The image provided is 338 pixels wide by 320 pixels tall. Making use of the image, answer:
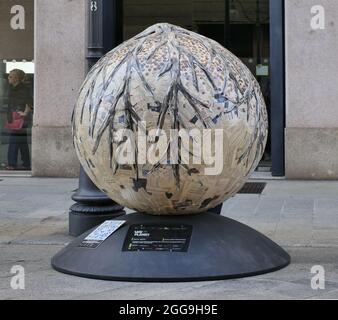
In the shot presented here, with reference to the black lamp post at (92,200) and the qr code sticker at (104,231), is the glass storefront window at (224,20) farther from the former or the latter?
the qr code sticker at (104,231)

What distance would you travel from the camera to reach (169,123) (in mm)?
5910

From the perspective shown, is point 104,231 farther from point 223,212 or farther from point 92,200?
point 223,212

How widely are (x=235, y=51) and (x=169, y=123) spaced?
34.5ft

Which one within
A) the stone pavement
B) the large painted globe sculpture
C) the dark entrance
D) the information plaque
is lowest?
the stone pavement

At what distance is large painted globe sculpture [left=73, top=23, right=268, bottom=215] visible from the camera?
5.95 m

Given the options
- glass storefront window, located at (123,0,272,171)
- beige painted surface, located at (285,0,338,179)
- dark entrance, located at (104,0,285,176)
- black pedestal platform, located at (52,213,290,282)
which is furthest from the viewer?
glass storefront window, located at (123,0,272,171)

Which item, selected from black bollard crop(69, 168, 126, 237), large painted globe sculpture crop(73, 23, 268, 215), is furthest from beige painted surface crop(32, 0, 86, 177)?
large painted globe sculpture crop(73, 23, 268, 215)

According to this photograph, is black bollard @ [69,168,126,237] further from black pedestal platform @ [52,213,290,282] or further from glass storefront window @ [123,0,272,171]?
glass storefront window @ [123,0,272,171]

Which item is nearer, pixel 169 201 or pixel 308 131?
pixel 169 201

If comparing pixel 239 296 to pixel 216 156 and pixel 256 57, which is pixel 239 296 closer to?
pixel 216 156

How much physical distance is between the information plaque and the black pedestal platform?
41 millimetres

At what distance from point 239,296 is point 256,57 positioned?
11009mm

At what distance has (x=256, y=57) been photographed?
1598 centimetres
